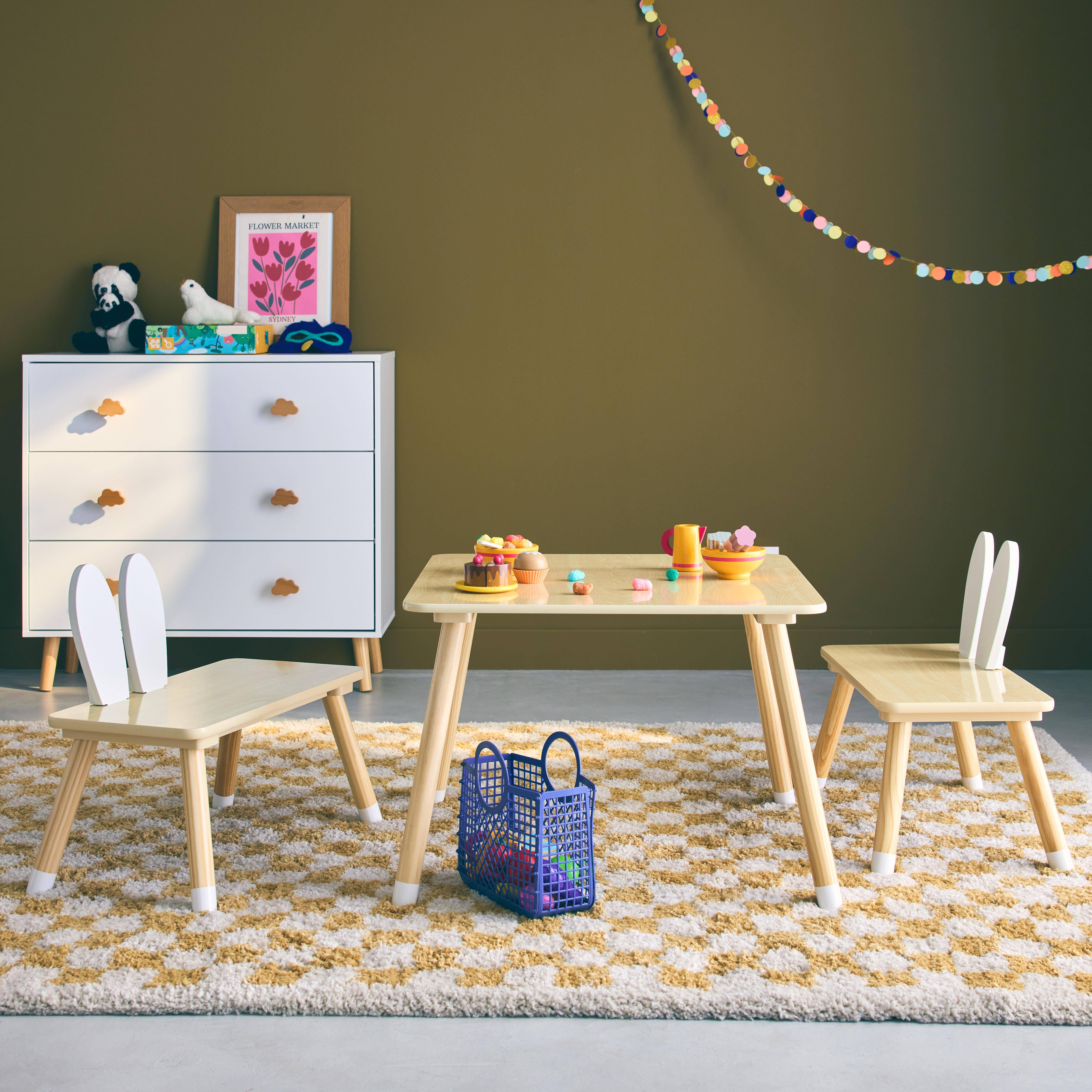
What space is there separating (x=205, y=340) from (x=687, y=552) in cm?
195

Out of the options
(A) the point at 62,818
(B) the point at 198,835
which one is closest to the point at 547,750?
(B) the point at 198,835

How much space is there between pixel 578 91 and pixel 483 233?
0.59m

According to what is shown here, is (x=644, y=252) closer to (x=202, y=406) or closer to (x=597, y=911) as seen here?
(x=202, y=406)

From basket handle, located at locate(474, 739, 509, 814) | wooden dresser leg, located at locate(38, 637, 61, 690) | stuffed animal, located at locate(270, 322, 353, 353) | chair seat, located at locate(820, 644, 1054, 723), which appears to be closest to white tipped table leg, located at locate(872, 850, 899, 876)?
chair seat, located at locate(820, 644, 1054, 723)

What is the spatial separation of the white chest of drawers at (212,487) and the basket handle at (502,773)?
4.59ft

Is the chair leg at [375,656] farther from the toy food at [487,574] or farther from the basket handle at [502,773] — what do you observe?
the toy food at [487,574]

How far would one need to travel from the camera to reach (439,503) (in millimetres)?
3918

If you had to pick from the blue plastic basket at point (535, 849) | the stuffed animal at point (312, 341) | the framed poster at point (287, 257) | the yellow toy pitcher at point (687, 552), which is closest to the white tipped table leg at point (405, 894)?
the blue plastic basket at point (535, 849)

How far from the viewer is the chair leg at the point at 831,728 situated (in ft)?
8.25

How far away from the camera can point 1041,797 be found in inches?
84.7

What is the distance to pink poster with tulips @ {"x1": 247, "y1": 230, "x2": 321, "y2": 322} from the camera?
3.82 meters

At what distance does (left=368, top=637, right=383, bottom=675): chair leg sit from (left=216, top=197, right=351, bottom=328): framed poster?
3.72 feet

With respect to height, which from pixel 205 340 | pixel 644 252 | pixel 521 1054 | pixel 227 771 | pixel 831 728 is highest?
pixel 644 252

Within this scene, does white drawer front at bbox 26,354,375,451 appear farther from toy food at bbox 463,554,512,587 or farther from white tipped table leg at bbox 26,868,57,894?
white tipped table leg at bbox 26,868,57,894
